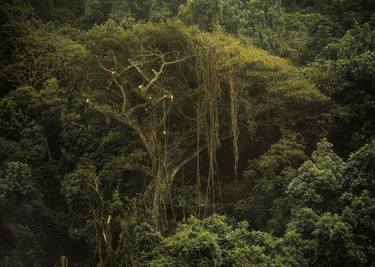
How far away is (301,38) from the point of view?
16.6 m

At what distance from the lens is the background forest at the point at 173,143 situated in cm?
1191

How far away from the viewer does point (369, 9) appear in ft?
53.4

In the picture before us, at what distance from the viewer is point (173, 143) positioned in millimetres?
12992

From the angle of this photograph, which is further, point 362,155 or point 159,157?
point 159,157

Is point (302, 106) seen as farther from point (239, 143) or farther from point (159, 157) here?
point (159, 157)

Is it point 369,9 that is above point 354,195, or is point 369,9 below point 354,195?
above

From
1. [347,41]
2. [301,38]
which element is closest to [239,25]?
[301,38]

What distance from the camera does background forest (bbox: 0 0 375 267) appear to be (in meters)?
11.9

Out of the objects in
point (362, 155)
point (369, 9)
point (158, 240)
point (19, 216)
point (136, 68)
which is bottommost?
point (19, 216)

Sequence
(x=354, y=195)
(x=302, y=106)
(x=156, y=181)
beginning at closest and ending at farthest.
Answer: (x=354, y=195) → (x=156, y=181) → (x=302, y=106)

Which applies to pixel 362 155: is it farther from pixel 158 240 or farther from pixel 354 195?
pixel 158 240

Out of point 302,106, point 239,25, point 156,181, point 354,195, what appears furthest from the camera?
point 239,25

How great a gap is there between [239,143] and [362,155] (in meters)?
3.79

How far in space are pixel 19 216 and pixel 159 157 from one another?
3570mm
